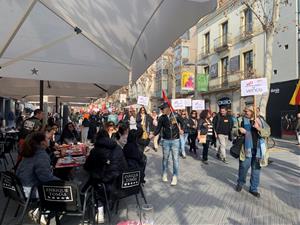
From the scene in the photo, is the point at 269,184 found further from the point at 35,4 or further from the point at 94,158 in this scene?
the point at 35,4

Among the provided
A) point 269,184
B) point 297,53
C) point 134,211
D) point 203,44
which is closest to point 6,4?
point 134,211

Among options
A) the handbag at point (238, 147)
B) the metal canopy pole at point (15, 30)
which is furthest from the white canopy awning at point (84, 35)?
the handbag at point (238, 147)

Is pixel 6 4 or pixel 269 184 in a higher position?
pixel 6 4

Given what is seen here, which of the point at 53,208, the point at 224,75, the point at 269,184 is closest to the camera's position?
the point at 53,208

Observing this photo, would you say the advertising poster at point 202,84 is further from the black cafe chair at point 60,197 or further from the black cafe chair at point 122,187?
the black cafe chair at point 60,197

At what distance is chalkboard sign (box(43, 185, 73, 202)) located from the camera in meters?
3.93

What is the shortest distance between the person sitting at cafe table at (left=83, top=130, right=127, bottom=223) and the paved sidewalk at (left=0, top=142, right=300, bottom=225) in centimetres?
58

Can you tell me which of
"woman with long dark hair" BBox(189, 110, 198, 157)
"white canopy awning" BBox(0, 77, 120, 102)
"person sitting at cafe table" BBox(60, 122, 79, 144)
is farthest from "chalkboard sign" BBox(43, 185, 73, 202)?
"woman with long dark hair" BBox(189, 110, 198, 157)

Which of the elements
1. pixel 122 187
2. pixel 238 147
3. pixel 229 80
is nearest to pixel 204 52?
pixel 229 80

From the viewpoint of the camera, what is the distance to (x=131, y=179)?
4.79 meters

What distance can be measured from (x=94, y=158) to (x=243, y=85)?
443 centimetres

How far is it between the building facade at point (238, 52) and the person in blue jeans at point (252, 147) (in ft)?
49.9

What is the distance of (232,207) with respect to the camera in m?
5.88

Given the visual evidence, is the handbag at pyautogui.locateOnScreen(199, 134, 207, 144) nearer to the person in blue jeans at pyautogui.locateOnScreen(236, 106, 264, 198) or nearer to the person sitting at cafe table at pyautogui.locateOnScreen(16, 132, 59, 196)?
the person in blue jeans at pyautogui.locateOnScreen(236, 106, 264, 198)
